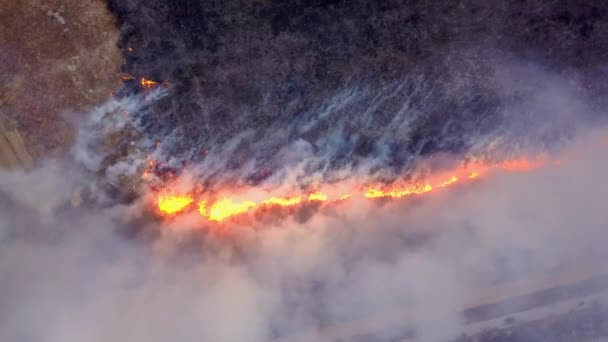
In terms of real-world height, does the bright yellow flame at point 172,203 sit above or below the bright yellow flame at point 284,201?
above

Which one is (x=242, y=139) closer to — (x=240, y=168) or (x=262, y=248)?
(x=240, y=168)

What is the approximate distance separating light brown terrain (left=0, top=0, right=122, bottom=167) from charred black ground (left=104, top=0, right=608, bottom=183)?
1.43 ft

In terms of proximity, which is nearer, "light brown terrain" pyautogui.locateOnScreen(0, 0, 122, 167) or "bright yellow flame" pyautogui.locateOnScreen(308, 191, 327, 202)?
"light brown terrain" pyautogui.locateOnScreen(0, 0, 122, 167)

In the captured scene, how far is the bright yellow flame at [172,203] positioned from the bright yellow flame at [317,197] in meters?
1.78

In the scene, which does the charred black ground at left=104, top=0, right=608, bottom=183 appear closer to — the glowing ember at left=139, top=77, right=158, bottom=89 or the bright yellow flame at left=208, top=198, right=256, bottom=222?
the glowing ember at left=139, top=77, right=158, bottom=89

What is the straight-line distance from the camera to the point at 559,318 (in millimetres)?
8070

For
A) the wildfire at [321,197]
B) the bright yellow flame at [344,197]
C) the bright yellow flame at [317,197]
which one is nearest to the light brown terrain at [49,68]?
the wildfire at [321,197]

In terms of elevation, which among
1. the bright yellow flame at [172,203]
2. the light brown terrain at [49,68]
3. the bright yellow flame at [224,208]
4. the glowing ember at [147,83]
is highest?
the light brown terrain at [49,68]

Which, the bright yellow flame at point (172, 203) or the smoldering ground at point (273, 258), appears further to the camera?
the bright yellow flame at point (172, 203)

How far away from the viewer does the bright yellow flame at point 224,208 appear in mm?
8047

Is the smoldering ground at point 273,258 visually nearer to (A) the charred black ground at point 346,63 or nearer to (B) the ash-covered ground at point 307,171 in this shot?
(B) the ash-covered ground at point 307,171

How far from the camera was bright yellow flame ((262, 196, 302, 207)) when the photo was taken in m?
8.09

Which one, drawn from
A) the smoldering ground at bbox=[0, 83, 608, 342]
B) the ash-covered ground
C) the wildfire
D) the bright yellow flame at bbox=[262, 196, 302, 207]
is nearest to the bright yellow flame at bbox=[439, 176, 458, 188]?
the wildfire

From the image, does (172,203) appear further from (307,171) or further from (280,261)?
(307,171)
